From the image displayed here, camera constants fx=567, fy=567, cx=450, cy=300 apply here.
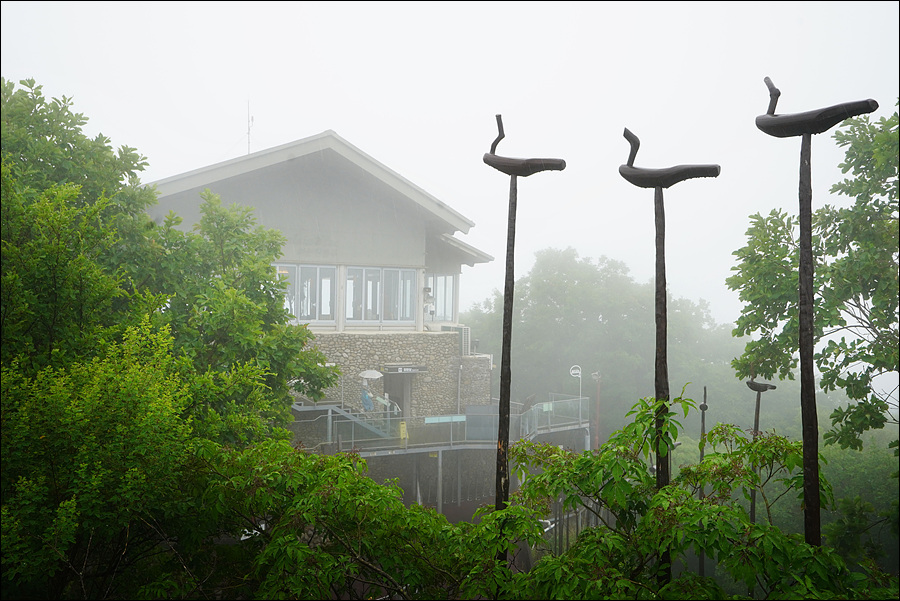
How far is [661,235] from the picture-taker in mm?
2785

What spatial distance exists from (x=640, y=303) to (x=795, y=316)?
44.9ft

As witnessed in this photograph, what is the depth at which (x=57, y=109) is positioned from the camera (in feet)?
18.9

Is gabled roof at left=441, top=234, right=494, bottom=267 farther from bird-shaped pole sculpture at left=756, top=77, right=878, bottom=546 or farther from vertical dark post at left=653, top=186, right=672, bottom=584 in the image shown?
bird-shaped pole sculpture at left=756, top=77, right=878, bottom=546

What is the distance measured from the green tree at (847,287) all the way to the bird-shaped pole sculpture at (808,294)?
441 centimetres

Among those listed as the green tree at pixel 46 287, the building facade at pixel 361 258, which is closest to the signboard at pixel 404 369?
the building facade at pixel 361 258

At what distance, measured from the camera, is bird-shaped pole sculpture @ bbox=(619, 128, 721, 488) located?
2.74 m

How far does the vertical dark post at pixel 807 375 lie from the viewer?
2389mm

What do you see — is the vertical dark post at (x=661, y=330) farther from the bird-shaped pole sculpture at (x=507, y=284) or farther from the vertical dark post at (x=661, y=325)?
the bird-shaped pole sculpture at (x=507, y=284)

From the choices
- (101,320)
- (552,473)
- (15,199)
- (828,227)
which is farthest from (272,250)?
(828,227)

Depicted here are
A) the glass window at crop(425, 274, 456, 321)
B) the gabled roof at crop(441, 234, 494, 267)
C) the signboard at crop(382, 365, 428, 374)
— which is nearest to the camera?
the signboard at crop(382, 365, 428, 374)

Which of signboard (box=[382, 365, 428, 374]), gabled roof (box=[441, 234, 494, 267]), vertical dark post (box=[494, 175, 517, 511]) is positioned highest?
gabled roof (box=[441, 234, 494, 267])

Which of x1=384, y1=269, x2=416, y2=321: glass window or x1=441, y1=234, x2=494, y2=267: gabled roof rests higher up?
x1=441, y1=234, x2=494, y2=267: gabled roof

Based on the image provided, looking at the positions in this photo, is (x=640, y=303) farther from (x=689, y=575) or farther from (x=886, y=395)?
(x=689, y=575)

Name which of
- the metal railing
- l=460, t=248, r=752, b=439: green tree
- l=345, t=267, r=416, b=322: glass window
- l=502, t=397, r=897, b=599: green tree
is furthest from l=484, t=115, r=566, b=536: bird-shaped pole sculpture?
l=460, t=248, r=752, b=439: green tree
